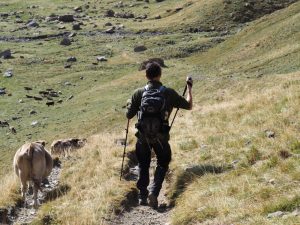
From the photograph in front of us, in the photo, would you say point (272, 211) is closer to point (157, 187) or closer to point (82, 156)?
point (157, 187)

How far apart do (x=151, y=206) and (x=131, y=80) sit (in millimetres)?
36693

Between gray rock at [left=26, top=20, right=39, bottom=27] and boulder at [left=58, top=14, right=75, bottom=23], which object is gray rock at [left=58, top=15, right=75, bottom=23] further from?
gray rock at [left=26, top=20, right=39, bottom=27]

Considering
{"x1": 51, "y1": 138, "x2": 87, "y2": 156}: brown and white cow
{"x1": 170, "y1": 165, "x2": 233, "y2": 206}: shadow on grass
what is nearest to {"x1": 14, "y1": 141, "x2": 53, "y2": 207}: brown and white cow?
{"x1": 170, "y1": 165, "x2": 233, "y2": 206}: shadow on grass

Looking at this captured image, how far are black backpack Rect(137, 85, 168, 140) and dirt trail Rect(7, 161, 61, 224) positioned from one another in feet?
10.7

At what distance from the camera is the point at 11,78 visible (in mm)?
53656

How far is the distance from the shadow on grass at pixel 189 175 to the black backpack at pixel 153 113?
4.45 ft

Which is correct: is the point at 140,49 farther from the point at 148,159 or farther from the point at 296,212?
the point at 296,212

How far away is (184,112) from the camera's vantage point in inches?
974

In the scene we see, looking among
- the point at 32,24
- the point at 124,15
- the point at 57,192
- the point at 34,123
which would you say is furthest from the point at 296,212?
the point at 124,15

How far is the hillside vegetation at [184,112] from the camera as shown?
9664mm

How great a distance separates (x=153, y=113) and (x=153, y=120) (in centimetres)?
15

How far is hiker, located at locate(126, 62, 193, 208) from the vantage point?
10.2 m

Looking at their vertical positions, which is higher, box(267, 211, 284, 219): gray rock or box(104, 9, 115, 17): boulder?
box(267, 211, 284, 219): gray rock

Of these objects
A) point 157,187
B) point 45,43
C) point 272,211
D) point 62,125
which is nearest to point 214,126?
point 157,187
